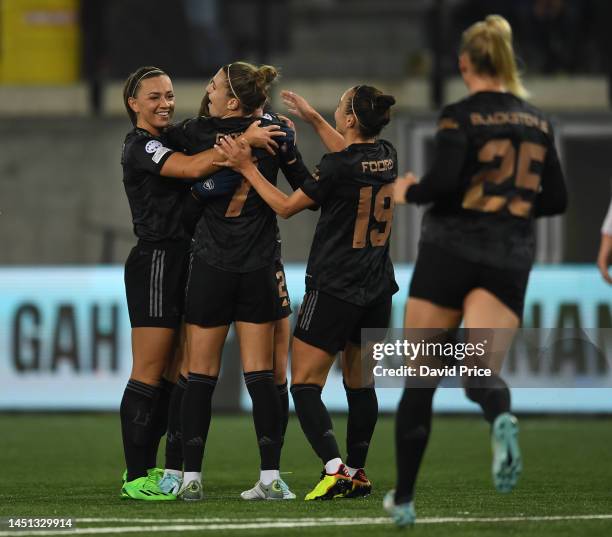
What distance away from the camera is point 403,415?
560 cm

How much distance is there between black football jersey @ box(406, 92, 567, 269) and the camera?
18.0 feet

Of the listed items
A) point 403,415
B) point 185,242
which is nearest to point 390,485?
point 185,242

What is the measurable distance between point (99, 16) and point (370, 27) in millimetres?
3202

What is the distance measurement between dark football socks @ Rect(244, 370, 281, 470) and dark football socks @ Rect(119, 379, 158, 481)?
568 millimetres

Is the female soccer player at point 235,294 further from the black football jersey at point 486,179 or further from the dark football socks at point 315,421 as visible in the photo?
the black football jersey at point 486,179

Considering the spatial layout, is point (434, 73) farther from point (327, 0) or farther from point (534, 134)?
point (534, 134)

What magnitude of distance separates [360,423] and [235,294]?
0.93 metres

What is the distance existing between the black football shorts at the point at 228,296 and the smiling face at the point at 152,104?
704 millimetres

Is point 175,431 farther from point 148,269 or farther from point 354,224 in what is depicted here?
point 354,224

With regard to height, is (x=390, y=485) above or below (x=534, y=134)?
below

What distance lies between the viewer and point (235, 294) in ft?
22.6

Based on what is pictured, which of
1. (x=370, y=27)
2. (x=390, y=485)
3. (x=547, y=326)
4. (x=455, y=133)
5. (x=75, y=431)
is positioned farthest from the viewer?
(x=370, y=27)

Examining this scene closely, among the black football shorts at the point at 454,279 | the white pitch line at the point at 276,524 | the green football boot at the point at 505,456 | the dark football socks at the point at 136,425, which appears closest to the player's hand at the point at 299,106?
the dark football socks at the point at 136,425

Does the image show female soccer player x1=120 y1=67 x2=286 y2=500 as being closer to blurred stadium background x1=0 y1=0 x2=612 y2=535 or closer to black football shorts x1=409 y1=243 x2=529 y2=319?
blurred stadium background x1=0 y1=0 x2=612 y2=535
